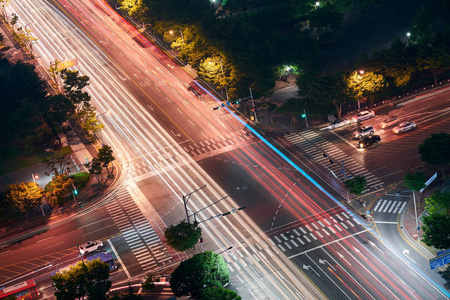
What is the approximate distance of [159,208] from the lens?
11512 cm

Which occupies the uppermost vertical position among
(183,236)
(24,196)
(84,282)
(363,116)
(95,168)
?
(95,168)

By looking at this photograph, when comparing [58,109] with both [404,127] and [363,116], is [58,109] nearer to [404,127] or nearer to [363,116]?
[363,116]

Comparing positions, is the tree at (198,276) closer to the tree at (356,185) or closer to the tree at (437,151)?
the tree at (356,185)

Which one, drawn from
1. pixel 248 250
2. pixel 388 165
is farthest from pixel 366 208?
pixel 248 250

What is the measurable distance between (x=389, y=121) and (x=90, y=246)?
73199mm

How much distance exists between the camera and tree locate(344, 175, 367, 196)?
349 ft

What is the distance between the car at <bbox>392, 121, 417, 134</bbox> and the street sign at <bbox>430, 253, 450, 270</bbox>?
46.7 metres

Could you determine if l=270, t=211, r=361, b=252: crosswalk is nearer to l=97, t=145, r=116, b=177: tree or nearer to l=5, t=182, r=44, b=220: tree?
l=97, t=145, r=116, b=177: tree

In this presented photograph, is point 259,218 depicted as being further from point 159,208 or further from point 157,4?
point 157,4

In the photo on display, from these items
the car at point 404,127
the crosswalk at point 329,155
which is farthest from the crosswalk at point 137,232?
the car at point 404,127

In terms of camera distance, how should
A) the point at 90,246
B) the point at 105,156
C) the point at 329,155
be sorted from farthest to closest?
the point at 329,155 → the point at 105,156 → the point at 90,246

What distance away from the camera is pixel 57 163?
132 meters

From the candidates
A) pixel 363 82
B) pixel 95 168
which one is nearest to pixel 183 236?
pixel 95 168

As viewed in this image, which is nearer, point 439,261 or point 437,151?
point 439,261
